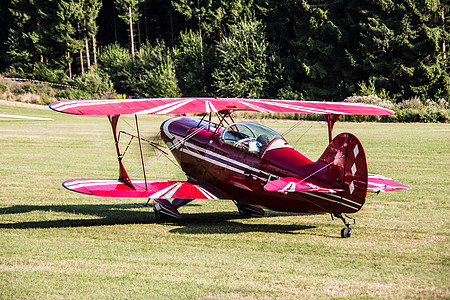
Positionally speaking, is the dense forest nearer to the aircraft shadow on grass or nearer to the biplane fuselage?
the biplane fuselage

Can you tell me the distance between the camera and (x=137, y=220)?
9344 mm

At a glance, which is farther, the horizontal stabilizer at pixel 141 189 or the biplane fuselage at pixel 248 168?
the horizontal stabilizer at pixel 141 189

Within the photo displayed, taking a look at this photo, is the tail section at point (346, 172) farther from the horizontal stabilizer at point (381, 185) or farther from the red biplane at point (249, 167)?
→ the horizontal stabilizer at point (381, 185)

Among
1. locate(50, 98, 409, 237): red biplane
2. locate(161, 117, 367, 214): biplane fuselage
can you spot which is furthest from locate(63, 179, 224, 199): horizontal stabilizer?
locate(161, 117, 367, 214): biplane fuselage

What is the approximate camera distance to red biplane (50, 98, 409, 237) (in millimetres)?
7188

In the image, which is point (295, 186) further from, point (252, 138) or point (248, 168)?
point (252, 138)

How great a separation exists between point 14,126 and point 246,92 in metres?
21.7

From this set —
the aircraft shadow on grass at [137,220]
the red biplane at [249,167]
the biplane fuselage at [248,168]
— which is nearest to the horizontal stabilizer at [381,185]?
the red biplane at [249,167]

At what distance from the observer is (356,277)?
18.5 ft

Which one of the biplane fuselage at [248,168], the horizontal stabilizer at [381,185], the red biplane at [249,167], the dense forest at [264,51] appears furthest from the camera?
the dense forest at [264,51]

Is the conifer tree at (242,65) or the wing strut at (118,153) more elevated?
the conifer tree at (242,65)

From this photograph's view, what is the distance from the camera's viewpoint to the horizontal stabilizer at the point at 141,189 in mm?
8320

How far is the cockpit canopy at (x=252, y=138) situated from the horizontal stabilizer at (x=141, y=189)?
1.02m

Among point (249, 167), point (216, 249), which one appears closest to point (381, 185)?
point (249, 167)
